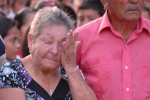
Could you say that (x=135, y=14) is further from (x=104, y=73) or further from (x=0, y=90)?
(x=0, y=90)

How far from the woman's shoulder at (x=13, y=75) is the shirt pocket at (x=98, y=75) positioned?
20.6 inches

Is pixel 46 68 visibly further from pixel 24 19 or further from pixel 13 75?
pixel 24 19

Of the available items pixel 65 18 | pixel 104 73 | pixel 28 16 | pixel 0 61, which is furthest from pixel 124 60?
pixel 28 16

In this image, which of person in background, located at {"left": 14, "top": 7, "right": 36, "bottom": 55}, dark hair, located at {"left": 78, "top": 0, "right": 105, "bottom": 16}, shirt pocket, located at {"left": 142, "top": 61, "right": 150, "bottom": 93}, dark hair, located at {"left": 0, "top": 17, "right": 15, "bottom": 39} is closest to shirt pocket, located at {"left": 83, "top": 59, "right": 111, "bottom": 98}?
shirt pocket, located at {"left": 142, "top": 61, "right": 150, "bottom": 93}

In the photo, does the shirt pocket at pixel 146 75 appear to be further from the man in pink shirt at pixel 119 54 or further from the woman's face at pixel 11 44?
the woman's face at pixel 11 44

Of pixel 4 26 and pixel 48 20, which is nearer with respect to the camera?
pixel 48 20

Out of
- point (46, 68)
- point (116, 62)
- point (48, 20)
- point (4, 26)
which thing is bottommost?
point (4, 26)

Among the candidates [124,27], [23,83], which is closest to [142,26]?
[124,27]

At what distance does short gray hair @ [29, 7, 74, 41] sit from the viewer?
16.8 feet

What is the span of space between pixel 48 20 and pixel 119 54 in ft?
2.04

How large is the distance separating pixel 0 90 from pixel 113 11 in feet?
3.62

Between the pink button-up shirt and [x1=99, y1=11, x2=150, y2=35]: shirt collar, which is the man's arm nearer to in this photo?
the pink button-up shirt

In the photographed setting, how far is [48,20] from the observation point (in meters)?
5.12

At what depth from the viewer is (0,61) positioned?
5.24m
